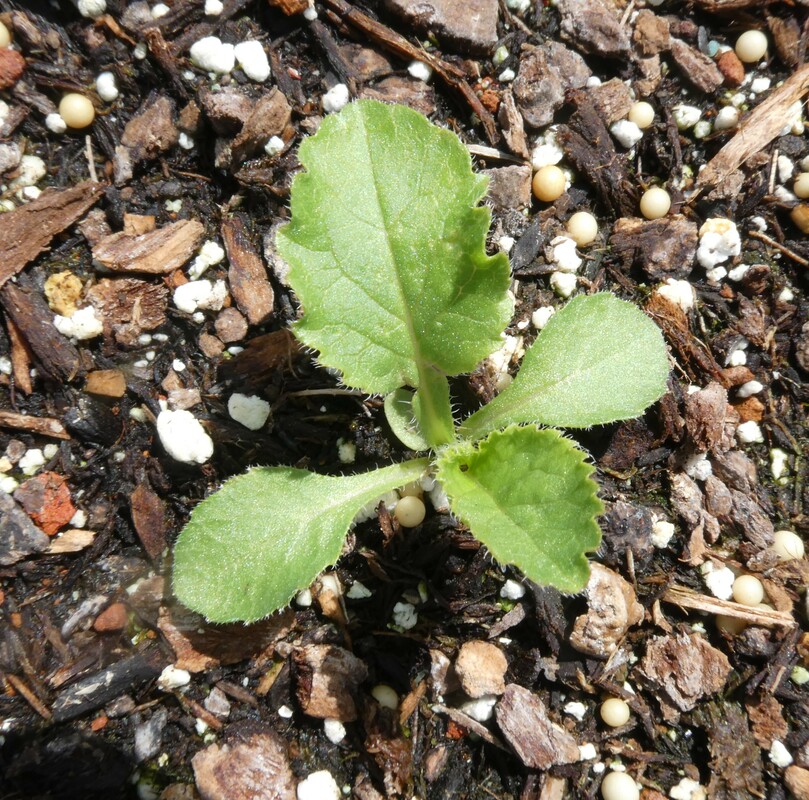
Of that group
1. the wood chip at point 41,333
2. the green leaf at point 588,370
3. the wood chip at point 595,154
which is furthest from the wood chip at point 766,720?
the wood chip at point 41,333

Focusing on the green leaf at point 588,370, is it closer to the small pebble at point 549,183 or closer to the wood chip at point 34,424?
the small pebble at point 549,183

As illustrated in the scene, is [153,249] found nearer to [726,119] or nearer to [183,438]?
[183,438]

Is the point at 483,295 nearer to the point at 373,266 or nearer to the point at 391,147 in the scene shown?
the point at 373,266

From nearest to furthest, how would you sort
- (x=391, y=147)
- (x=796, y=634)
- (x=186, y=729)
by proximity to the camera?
(x=391, y=147) < (x=186, y=729) < (x=796, y=634)

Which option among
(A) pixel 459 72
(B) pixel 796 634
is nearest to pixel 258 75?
(A) pixel 459 72

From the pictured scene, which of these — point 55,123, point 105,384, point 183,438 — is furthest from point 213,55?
point 183,438

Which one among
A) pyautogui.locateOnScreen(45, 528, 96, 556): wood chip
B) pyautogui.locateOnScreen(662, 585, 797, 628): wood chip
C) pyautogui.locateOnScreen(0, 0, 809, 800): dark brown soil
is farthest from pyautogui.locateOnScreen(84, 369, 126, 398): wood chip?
pyautogui.locateOnScreen(662, 585, 797, 628): wood chip

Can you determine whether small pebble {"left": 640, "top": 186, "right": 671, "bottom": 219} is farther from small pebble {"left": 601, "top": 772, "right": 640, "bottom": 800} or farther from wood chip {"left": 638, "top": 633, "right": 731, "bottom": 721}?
small pebble {"left": 601, "top": 772, "right": 640, "bottom": 800}
